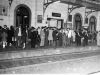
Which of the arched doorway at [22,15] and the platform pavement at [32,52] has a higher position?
the arched doorway at [22,15]

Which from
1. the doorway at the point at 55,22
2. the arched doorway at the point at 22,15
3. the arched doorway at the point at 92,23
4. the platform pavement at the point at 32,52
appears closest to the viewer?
the platform pavement at the point at 32,52

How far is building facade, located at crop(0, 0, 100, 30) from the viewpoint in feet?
43.8

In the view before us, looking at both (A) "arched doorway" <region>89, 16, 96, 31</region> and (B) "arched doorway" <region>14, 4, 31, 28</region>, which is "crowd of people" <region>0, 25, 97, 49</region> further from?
(A) "arched doorway" <region>89, 16, 96, 31</region>

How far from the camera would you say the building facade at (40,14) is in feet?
43.8

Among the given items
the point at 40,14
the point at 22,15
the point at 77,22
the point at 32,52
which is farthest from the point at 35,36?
the point at 77,22

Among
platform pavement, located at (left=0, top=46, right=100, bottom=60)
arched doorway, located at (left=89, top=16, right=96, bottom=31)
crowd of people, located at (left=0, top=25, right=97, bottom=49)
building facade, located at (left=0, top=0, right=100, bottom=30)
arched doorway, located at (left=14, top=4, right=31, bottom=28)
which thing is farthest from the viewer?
arched doorway, located at (left=89, top=16, right=96, bottom=31)

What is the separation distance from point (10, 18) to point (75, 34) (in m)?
7.06

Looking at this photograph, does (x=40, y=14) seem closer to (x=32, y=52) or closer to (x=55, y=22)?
(x=55, y=22)

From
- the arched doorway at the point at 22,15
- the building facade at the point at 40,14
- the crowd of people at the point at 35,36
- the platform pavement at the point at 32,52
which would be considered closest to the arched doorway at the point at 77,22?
the building facade at the point at 40,14

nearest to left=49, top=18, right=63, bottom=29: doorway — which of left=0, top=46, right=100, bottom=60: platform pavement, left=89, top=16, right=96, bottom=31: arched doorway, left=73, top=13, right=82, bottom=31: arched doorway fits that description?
left=73, top=13, right=82, bottom=31: arched doorway

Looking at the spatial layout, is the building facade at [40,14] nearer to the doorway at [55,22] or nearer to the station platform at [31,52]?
the doorway at [55,22]

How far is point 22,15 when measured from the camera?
14.5 m

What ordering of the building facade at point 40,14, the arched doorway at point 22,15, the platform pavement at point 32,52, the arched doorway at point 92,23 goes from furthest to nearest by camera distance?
the arched doorway at point 92,23 < the arched doorway at point 22,15 < the building facade at point 40,14 < the platform pavement at point 32,52

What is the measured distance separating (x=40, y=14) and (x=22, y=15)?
208 cm
